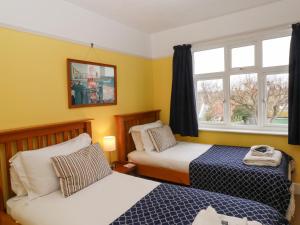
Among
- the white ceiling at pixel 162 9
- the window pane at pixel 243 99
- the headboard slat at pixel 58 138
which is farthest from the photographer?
the window pane at pixel 243 99

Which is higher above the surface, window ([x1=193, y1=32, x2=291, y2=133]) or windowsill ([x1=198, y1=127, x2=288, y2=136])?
window ([x1=193, y1=32, x2=291, y2=133])

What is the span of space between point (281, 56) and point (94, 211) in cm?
291

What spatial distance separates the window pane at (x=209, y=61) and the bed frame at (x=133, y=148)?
3.70 ft

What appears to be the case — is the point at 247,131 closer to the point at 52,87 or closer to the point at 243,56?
the point at 243,56

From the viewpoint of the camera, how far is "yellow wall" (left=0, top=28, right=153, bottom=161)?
6.02ft

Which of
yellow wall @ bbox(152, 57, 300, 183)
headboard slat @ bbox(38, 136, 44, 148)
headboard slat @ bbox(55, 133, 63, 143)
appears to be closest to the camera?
headboard slat @ bbox(38, 136, 44, 148)

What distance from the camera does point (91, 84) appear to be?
8.47 ft

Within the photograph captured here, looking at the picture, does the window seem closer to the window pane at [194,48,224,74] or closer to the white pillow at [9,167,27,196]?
the window pane at [194,48,224,74]

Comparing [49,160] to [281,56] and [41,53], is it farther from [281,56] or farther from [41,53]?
[281,56]

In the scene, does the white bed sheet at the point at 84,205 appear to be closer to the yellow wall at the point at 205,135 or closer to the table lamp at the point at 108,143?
the table lamp at the point at 108,143

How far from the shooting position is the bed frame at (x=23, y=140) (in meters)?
1.75

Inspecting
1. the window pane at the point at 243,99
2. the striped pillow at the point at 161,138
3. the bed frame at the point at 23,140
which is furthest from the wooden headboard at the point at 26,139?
the window pane at the point at 243,99

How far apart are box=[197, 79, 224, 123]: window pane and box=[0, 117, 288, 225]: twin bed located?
73.6 inches

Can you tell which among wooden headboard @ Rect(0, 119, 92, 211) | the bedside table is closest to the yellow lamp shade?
the bedside table
